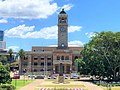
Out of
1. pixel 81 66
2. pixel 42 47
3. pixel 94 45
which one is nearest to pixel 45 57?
pixel 42 47

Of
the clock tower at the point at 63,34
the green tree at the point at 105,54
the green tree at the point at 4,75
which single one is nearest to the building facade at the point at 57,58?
the clock tower at the point at 63,34

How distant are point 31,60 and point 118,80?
5363 cm

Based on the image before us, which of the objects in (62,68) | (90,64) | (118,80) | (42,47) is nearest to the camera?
(118,80)

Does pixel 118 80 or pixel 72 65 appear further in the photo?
pixel 72 65

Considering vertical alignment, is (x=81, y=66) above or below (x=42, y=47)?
below

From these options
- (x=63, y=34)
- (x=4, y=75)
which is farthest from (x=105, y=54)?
(x=63, y=34)

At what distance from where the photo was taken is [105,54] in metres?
77.3

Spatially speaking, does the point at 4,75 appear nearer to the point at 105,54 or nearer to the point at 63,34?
the point at 105,54

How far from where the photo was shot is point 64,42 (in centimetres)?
12200

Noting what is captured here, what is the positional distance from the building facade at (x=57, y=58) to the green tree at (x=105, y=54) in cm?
3720

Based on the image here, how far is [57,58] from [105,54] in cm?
4389

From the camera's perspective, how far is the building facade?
11841 cm

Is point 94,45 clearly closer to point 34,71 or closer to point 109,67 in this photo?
point 109,67

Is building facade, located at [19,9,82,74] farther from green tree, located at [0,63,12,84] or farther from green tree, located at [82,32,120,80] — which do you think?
green tree, located at [0,63,12,84]
